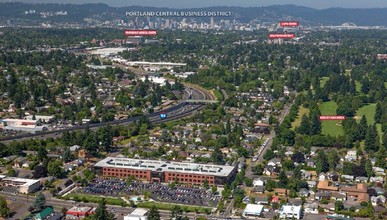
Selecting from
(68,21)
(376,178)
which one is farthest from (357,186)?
(68,21)

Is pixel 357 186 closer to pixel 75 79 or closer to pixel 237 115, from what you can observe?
pixel 237 115

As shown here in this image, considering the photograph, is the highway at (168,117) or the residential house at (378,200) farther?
the highway at (168,117)

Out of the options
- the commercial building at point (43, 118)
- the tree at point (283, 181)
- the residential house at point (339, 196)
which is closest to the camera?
the residential house at point (339, 196)

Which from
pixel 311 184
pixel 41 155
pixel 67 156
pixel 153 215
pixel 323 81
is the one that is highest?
pixel 153 215

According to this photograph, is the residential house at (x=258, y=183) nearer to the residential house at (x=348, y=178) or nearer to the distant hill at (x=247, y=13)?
the residential house at (x=348, y=178)

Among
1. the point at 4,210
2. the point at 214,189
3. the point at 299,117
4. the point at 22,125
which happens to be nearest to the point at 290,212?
the point at 214,189

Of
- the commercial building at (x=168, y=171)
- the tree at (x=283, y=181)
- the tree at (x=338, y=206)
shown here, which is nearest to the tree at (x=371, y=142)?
the tree at (x=283, y=181)

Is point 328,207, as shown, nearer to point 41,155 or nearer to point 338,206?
point 338,206

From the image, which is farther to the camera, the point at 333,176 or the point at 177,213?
the point at 333,176
